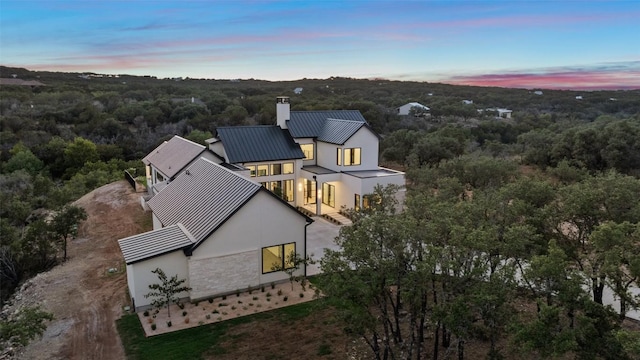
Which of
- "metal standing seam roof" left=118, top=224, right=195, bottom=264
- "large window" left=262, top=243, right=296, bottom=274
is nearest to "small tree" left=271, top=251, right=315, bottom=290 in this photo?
"large window" left=262, top=243, right=296, bottom=274

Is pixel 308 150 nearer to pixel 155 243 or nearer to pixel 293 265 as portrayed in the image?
pixel 293 265

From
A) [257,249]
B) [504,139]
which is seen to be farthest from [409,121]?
[257,249]

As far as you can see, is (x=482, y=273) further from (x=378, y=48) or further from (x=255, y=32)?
(x=378, y=48)

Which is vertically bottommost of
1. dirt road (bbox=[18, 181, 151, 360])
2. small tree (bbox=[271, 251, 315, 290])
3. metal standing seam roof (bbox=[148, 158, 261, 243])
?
dirt road (bbox=[18, 181, 151, 360])

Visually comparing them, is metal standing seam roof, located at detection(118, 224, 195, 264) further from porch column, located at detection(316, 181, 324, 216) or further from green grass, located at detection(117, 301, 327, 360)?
porch column, located at detection(316, 181, 324, 216)

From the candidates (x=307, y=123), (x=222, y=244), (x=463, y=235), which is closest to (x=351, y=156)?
(x=307, y=123)

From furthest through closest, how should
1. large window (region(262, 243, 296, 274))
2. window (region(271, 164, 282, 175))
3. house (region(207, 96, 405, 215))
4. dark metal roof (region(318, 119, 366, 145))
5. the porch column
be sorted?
dark metal roof (region(318, 119, 366, 145)) < window (region(271, 164, 282, 175)) < the porch column < house (region(207, 96, 405, 215)) < large window (region(262, 243, 296, 274))

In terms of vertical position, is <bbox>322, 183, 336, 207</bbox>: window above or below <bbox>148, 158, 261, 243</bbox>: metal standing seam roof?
below
